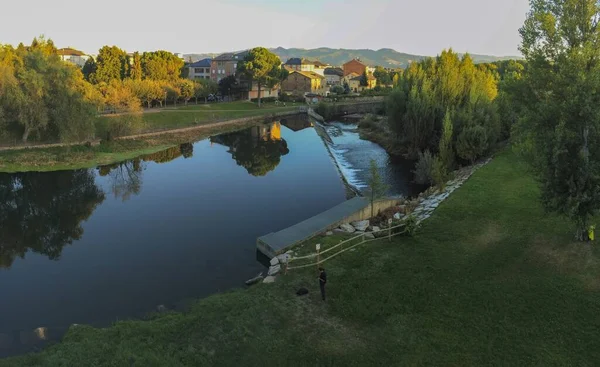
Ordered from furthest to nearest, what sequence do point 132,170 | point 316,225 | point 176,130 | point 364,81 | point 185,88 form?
point 364,81
point 185,88
point 176,130
point 132,170
point 316,225

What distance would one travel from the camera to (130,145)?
53.1 meters

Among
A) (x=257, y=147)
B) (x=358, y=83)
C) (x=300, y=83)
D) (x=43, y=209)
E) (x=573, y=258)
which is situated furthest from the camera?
(x=358, y=83)

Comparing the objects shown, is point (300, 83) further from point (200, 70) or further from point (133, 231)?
point (133, 231)

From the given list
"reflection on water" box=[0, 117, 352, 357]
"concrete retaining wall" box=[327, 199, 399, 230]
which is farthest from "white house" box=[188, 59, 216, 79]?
"concrete retaining wall" box=[327, 199, 399, 230]

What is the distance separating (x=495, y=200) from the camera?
24.4m

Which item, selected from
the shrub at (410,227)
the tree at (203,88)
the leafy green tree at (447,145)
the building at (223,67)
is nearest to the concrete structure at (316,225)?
the shrub at (410,227)

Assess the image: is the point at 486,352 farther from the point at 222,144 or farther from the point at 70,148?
the point at 222,144

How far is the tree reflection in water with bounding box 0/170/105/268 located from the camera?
23.8m

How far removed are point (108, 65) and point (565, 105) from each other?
3456 inches

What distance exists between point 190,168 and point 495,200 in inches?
1211

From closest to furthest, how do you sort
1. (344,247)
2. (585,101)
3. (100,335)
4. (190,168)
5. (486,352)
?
(486,352)
(100,335)
(585,101)
(344,247)
(190,168)

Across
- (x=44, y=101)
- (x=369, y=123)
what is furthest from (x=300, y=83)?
(x=44, y=101)

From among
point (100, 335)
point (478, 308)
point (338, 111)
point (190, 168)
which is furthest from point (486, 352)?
point (338, 111)

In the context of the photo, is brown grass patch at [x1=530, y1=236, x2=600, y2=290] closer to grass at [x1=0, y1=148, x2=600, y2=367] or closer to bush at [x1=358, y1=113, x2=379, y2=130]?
grass at [x1=0, y1=148, x2=600, y2=367]
